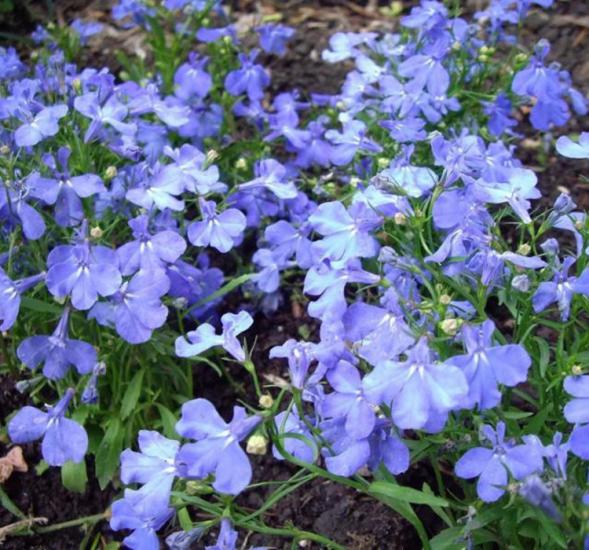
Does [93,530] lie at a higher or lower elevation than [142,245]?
lower

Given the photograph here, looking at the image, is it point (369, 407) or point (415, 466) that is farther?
point (415, 466)

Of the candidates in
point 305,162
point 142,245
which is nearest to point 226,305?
point 305,162

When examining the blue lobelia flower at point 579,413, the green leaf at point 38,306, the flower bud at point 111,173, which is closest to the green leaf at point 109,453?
the green leaf at point 38,306

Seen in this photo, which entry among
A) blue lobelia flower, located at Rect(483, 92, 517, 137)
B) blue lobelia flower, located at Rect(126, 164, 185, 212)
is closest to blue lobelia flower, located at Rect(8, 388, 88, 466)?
blue lobelia flower, located at Rect(126, 164, 185, 212)

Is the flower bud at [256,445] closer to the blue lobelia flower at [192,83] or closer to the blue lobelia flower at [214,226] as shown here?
the blue lobelia flower at [214,226]

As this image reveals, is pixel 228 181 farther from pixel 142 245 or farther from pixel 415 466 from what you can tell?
pixel 415 466

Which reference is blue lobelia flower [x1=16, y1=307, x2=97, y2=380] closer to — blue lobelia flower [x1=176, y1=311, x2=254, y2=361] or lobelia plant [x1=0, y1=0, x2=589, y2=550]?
lobelia plant [x1=0, y1=0, x2=589, y2=550]

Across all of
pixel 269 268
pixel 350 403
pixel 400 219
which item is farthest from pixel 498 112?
pixel 350 403
